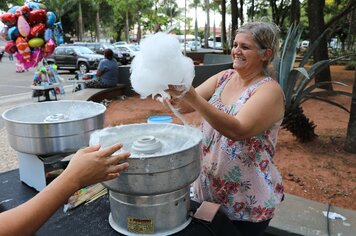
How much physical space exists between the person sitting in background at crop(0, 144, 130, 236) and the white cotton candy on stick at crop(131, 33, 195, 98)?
246 millimetres

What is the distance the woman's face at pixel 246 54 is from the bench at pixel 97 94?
6064 mm

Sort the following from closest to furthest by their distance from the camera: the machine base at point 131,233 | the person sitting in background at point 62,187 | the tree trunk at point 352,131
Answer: the person sitting in background at point 62,187 < the machine base at point 131,233 < the tree trunk at point 352,131

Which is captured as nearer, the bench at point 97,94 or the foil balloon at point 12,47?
the foil balloon at point 12,47

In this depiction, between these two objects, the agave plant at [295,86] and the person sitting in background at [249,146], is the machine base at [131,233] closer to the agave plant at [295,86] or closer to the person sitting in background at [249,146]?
the person sitting in background at [249,146]

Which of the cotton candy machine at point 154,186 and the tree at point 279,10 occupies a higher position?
the tree at point 279,10

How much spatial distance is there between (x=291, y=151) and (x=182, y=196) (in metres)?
3.42

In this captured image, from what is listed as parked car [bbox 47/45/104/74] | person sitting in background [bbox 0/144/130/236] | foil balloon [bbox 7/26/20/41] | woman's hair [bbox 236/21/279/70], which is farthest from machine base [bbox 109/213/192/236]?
parked car [bbox 47/45/104/74]

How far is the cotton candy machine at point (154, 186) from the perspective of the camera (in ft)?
3.73

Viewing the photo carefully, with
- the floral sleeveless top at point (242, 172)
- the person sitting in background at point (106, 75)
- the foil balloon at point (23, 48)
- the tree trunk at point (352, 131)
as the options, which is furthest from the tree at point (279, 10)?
the floral sleeveless top at point (242, 172)

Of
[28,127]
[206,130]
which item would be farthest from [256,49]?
[28,127]

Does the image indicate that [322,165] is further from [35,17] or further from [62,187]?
[35,17]

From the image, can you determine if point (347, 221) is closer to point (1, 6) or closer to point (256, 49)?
point (256, 49)

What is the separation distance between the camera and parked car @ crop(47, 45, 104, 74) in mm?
18391

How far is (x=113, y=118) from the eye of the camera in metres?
7.00
